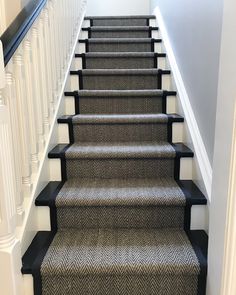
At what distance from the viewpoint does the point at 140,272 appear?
3.99 ft

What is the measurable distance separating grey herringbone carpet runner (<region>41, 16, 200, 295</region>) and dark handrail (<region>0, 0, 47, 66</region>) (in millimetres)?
706

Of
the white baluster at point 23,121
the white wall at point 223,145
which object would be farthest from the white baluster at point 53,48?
the white wall at point 223,145

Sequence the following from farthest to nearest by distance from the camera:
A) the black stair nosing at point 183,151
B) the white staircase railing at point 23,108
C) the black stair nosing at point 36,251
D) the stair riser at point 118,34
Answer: the stair riser at point 118,34 < the black stair nosing at point 183,151 < the black stair nosing at point 36,251 < the white staircase railing at point 23,108

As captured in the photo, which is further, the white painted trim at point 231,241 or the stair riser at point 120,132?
the stair riser at point 120,132

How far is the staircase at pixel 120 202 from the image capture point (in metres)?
1.23

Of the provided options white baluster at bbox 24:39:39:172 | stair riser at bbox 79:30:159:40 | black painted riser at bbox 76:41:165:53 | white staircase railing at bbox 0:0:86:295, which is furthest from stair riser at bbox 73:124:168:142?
stair riser at bbox 79:30:159:40

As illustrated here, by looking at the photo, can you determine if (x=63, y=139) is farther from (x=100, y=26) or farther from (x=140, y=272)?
(x=100, y=26)

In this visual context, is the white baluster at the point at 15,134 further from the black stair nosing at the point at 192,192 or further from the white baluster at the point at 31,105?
the black stair nosing at the point at 192,192

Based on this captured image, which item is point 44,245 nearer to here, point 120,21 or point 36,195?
point 36,195

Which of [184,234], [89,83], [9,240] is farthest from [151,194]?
[89,83]

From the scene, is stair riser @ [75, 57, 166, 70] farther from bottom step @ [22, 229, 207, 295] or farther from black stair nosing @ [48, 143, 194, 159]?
bottom step @ [22, 229, 207, 295]

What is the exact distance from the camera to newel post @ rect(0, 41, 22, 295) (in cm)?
104

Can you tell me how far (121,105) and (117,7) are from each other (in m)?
2.48

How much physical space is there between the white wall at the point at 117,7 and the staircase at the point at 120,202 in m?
2.10
